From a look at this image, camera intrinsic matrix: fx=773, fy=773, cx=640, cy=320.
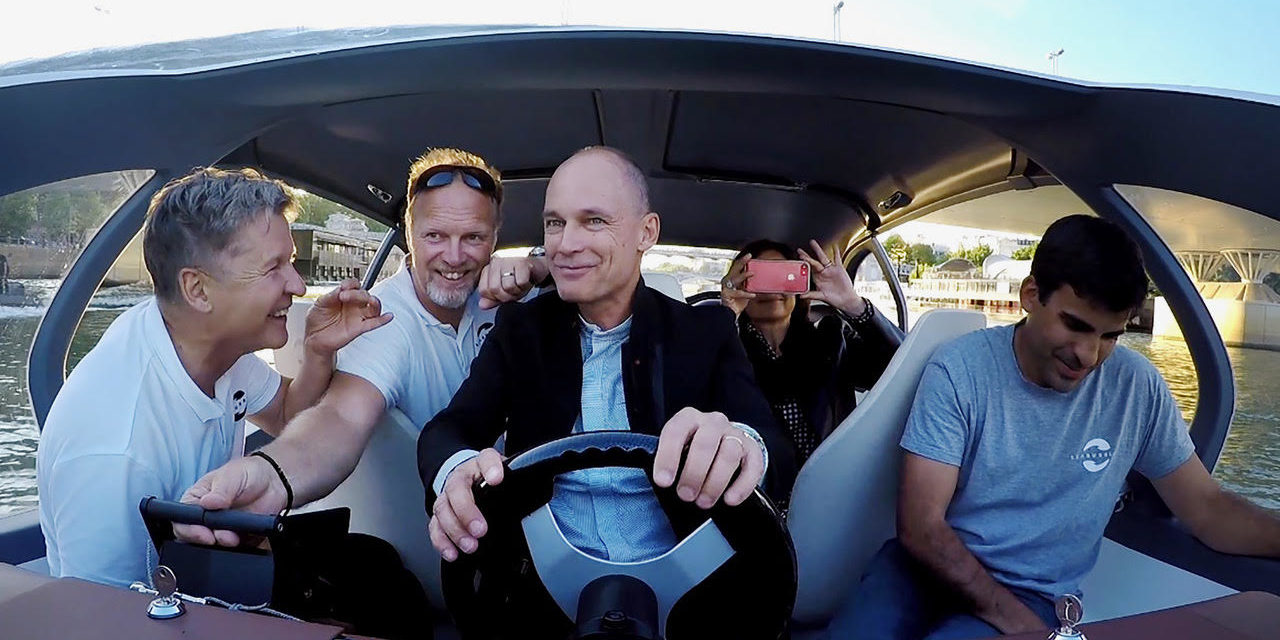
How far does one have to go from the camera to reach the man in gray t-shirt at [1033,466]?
1634 mm

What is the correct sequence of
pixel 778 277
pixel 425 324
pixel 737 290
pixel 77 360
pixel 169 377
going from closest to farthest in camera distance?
pixel 169 377 < pixel 77 360 < pixel 425 324 < pixel 778 277 < pixel 737 290

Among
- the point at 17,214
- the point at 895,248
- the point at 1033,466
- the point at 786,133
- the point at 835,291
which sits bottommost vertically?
the point at 1033,466

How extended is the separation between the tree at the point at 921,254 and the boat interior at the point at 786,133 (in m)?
1.54

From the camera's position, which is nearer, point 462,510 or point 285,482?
point 462,510

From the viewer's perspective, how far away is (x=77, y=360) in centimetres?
186

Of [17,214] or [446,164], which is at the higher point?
[446,164]

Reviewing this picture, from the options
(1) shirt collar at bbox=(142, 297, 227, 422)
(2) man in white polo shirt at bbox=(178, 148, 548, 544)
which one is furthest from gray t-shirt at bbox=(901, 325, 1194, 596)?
(1) shirt collar at bbox=(142, 297, 227, 422)

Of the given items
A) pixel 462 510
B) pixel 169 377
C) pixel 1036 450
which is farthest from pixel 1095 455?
pixel 169 377

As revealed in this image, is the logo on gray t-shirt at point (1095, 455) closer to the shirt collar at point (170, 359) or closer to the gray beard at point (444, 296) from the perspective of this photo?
the gray beard at point (444, 296)

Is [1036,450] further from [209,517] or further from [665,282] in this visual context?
[209,517]

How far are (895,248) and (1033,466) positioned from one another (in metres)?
2.64

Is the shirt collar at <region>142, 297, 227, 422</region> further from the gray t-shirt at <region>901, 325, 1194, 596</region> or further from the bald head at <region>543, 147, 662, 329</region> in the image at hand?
the gray t-shirt at <region>901, 325, 1194, 596</region>

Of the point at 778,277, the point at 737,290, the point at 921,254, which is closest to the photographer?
the point at 778,277

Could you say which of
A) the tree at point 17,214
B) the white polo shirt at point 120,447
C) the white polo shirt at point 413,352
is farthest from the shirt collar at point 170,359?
the white polo shirt at point 413,352
